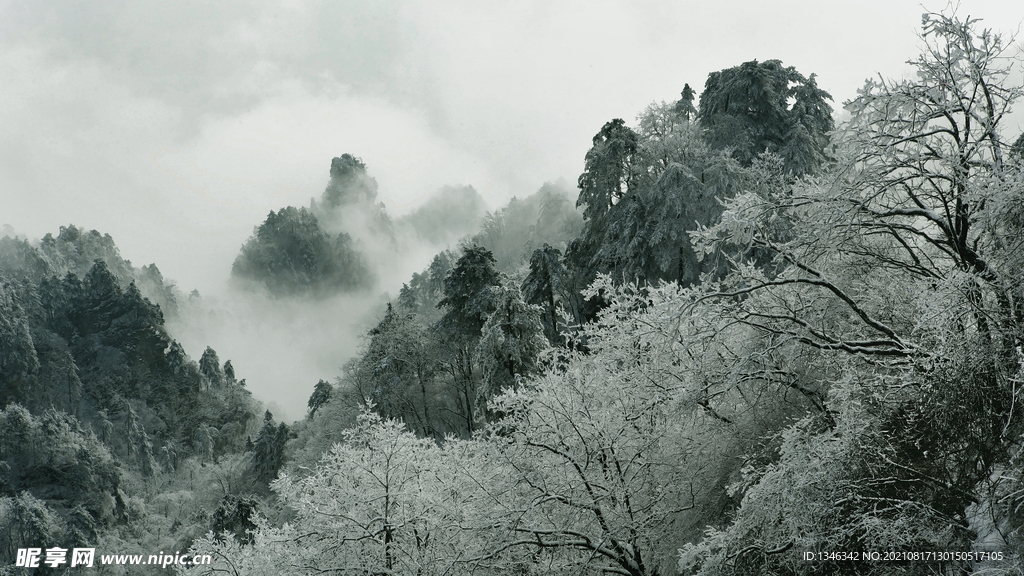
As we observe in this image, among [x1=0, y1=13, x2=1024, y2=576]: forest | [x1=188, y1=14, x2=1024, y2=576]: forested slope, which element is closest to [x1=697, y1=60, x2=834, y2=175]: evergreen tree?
[x1=0, y1=13, x2=1024, y2=576]: forest

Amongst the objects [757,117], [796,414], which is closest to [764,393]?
[796,414]

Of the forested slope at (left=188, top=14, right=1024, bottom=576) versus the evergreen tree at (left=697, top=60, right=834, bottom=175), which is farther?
the evergreen tree at (left=697, top=60, right=834, bottom=175)

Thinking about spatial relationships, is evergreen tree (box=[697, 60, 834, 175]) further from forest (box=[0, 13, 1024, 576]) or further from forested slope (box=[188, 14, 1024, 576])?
forested slope (box=[188, 14, 1024, 576])

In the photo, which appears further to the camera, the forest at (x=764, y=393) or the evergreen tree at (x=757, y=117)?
the evergreen tree at (x=757, y=117)

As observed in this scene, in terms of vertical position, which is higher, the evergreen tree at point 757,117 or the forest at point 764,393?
the evergreen tree at point 757,117

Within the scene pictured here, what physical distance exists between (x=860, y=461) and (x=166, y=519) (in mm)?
66437

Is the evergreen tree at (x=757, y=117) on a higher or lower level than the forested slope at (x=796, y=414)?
higher

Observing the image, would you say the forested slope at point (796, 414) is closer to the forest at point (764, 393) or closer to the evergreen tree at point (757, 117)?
the forest at point (764, 393)

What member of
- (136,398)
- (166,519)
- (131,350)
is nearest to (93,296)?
(131,350)

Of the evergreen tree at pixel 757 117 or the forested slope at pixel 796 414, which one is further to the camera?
the evergreen tree at pixel 757 117

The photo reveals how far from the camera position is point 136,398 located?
267 ft

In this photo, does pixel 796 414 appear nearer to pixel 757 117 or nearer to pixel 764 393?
pixel 764 393

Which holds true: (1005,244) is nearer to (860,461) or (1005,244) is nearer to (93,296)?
(860,461)

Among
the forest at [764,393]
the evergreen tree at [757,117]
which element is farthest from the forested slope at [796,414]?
the evergreen tree at [757,117]
